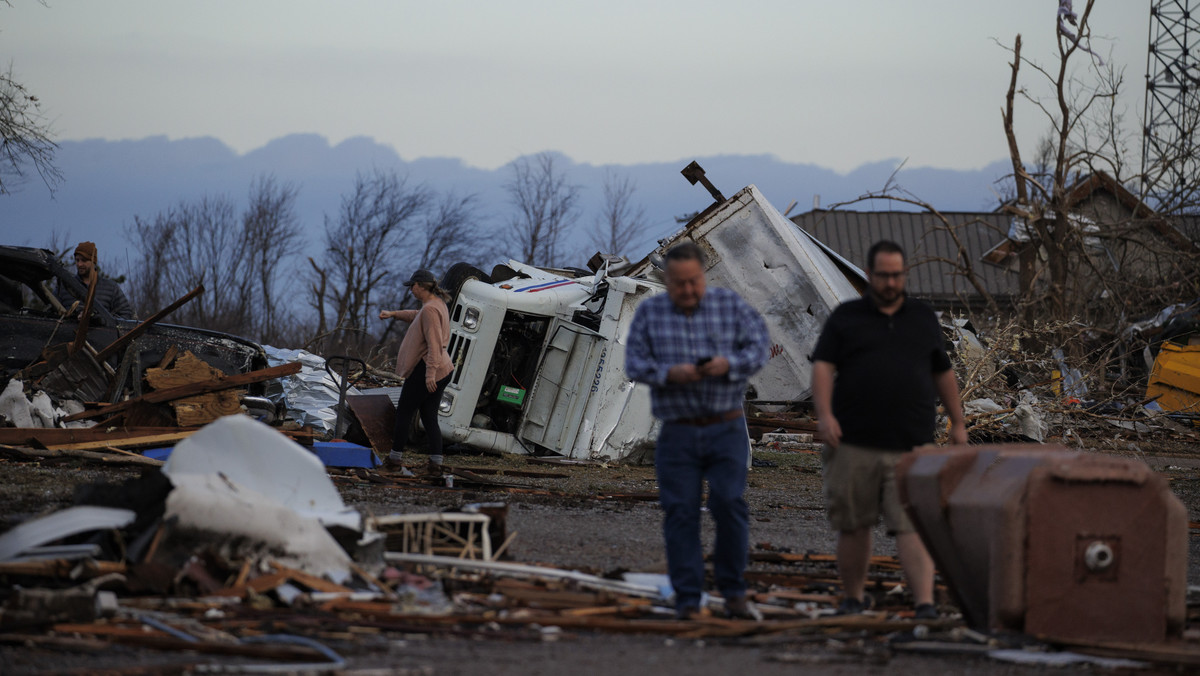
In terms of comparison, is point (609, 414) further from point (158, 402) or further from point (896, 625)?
point (896, 625)

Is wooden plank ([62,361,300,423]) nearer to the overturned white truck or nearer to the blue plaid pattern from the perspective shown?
the overturned white truck

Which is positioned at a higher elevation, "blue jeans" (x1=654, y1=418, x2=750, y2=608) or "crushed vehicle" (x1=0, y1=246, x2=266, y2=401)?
"crushed vehicle" (x1=0, y1=246, x2=266, y2=401)

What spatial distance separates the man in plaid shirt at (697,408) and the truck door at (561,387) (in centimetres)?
852

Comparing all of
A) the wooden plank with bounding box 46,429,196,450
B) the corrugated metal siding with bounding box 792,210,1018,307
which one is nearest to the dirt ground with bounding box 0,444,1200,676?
the wooden plank with bounding box 46,429,196,450

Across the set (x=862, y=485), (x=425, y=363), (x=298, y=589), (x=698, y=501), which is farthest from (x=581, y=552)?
(x=425, y=363)

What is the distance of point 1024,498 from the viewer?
4625mm

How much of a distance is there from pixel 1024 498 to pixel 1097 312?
20.5 m

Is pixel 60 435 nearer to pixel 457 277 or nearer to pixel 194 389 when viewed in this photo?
pixel 194 389

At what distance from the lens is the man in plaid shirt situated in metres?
5.12

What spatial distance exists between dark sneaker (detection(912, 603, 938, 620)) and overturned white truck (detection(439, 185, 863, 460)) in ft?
27.6

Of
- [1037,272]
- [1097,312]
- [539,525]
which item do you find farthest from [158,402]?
[1097,312]

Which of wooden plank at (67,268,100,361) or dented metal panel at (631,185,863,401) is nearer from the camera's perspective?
wooden plank at (67,268,100,361)

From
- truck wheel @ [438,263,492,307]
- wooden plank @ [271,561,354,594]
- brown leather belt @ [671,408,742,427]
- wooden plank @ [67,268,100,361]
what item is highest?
truck wheel @ [438,263,492,307]

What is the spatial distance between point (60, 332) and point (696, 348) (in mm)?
8965
